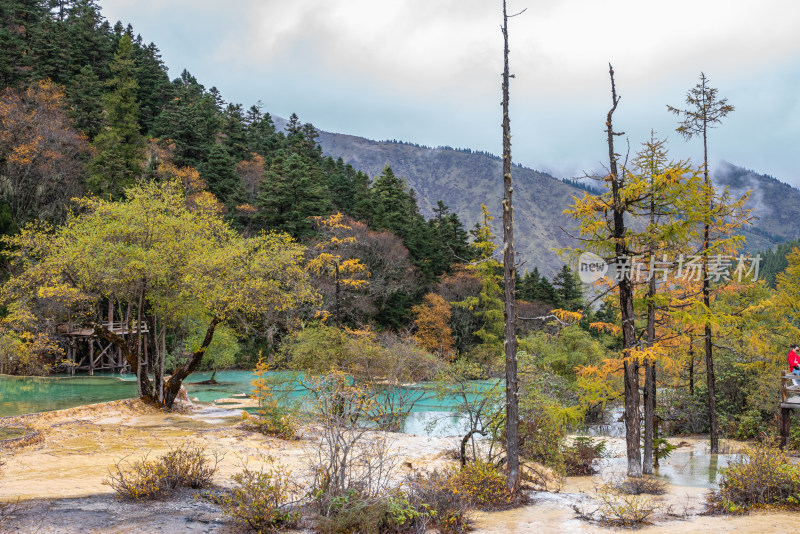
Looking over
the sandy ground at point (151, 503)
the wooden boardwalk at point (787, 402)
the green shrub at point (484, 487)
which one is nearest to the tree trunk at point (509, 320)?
the green shrub at point (484, 487)

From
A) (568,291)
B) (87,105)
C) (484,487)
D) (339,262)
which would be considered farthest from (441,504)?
(568,291)

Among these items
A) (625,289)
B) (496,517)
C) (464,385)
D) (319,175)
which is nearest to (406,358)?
(464,385)

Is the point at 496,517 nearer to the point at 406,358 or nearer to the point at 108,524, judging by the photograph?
the point at 108,524

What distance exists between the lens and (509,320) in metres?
10.2

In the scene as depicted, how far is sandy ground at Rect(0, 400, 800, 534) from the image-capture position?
7.00 metres

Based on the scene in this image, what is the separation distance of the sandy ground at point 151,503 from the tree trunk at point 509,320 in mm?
842

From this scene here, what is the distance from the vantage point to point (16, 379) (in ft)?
85.8

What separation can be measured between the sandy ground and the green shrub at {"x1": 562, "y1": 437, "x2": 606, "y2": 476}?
48 cm

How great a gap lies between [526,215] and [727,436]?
151m

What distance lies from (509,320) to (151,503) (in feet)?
21.5

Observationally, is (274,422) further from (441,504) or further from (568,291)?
(568,291)

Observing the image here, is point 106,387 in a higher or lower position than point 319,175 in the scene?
lower

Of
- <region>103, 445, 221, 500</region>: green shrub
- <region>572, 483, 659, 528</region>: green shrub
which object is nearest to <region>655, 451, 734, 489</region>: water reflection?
<region>572, 483, 659, 528</region>: green shrub

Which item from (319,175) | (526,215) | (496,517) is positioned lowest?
(496,517)
